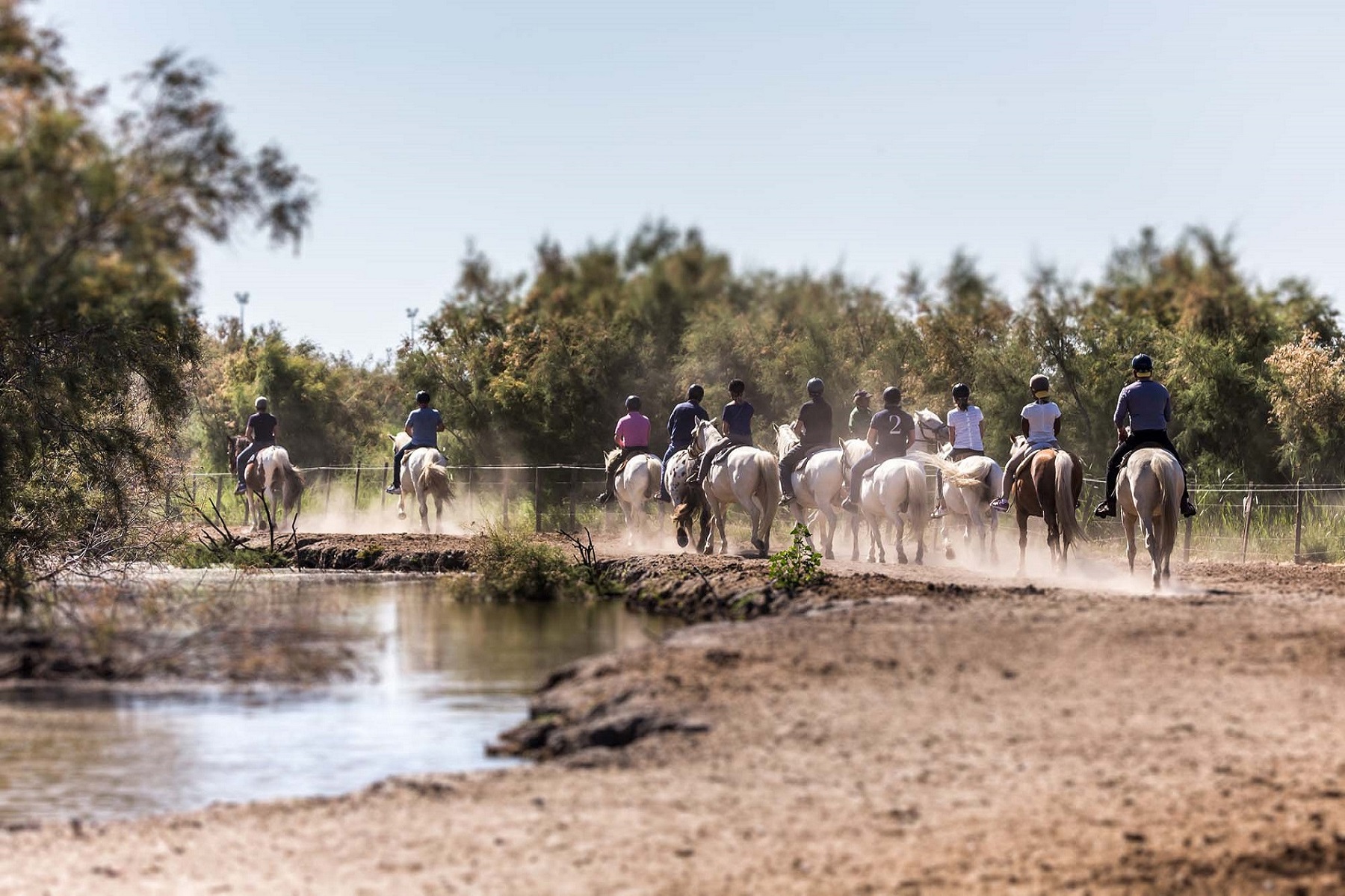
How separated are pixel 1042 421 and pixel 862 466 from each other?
8.69 feet

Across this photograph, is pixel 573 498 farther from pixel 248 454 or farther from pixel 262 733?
pixel 262 733

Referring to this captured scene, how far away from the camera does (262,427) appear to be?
103 ft

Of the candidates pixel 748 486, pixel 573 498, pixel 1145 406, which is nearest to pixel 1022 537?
→ pixel 1145 406

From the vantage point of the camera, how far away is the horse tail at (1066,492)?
780 inches

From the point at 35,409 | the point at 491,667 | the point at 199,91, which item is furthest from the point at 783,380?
the point at 199,91

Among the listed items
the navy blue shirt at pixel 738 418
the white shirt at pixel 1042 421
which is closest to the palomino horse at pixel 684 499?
the navy blue shirt at pixel 738 418

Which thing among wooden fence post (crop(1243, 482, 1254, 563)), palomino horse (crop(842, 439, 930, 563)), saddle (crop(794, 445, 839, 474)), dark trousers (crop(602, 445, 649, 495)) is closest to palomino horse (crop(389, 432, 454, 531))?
dark trousers (crop(602, 445, 649, 495))

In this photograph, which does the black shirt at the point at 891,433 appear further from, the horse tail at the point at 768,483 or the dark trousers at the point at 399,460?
the dark trousers at the point at 399,460

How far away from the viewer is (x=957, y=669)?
38.5 feet

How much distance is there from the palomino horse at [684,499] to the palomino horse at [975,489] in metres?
3.45

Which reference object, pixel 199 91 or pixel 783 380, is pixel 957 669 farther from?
pixel 783 380

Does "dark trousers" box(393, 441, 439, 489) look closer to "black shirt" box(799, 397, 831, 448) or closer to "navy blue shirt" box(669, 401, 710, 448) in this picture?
"navy blue shirt" box(669, 401, 710, 448)

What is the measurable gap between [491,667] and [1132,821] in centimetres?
742

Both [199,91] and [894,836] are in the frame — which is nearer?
[894,836]
